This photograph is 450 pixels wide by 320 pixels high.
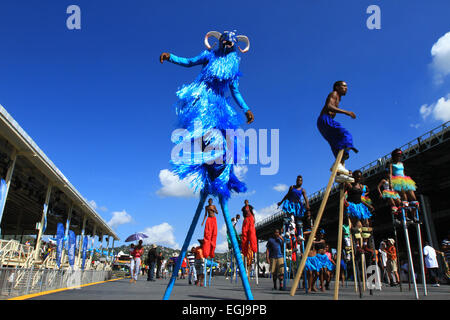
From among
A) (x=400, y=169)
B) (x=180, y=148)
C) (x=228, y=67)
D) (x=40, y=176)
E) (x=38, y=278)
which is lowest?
(x=38, y=278)

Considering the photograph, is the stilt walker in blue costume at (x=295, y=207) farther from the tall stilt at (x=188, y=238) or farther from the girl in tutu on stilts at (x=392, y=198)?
the tall stilt at (x=188, y=238)

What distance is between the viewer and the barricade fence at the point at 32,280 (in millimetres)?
4508

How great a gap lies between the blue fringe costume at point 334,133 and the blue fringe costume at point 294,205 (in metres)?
3.64

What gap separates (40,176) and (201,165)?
14.9 meters

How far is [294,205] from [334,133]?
3825 millimetres

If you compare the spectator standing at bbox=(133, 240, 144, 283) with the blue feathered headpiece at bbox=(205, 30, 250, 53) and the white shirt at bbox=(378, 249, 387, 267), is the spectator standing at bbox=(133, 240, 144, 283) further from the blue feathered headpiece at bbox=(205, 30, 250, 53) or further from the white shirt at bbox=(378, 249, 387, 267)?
the blue feathered headpiece at bbox=(205, 30, 250, 53)

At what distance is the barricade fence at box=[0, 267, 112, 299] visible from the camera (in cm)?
Result: 451

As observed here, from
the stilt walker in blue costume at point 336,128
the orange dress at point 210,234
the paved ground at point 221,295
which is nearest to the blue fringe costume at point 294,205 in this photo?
the paved ground at point 221,295

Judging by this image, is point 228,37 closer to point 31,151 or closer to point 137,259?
point 31,151

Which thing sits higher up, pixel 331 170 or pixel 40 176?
pixel 40 176

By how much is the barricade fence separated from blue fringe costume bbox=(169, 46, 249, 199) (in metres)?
3.74

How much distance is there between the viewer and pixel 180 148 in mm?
2873
